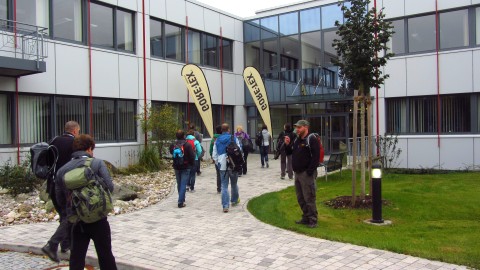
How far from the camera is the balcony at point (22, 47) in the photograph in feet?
40.4

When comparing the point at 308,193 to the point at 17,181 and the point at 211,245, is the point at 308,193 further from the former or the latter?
the point at 17,181

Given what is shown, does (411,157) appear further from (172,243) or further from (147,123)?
(172,243)

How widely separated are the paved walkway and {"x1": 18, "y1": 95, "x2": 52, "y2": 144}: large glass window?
683 cm

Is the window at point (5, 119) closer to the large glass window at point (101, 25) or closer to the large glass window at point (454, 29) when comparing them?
the large glass window at point (101, 25)

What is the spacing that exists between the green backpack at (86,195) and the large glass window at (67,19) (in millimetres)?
11604

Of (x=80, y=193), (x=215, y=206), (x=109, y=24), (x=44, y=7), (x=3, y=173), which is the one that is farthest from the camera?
(x=109, y=24)

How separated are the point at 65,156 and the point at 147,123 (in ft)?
37.2

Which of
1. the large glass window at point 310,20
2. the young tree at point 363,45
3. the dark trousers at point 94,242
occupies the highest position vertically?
the large glass window at point 310,20

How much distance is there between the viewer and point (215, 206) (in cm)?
946

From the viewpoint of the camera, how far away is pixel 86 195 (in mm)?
4383

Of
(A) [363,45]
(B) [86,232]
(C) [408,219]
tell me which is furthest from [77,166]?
(A) [363,45]

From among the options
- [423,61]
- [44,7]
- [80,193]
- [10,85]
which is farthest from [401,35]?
[80,193]

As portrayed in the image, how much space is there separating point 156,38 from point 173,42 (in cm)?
113

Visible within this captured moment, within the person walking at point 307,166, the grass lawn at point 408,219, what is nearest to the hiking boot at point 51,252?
the grass lawn at point 408,219
